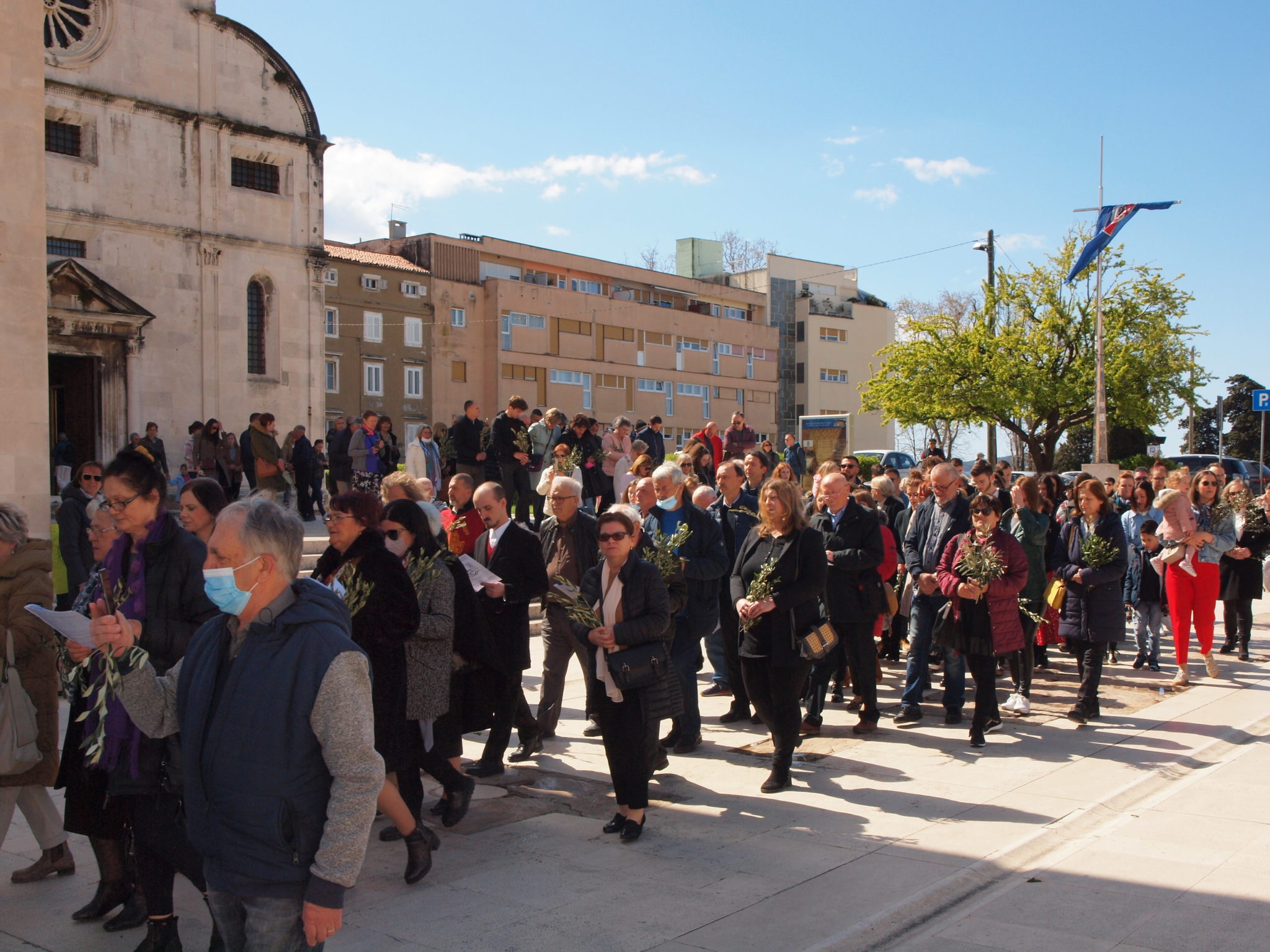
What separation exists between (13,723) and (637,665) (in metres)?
3.03

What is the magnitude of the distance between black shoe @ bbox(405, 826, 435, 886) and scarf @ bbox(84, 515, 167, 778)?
1522mm

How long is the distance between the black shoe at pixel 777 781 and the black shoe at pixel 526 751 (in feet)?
5.79

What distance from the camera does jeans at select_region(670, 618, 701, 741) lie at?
7.59 meters

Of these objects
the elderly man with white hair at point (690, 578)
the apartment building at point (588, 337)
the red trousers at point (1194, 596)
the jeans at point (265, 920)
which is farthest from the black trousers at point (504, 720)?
the apartment building at point (588, 337)

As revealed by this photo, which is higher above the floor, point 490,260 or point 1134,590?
point 490,260

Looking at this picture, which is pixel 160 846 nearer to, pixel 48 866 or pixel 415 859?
pixel 415 859

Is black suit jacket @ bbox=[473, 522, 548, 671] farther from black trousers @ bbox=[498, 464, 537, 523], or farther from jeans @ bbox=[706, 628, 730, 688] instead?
black trousers @ bbox=[498, 464, 537, 523]

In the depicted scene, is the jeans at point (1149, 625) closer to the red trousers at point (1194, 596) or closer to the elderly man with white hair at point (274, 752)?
the red trousers at point (1194, 596)

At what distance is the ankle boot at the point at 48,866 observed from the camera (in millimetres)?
5359

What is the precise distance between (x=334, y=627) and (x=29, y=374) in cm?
963

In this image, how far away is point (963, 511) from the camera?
8648 mm

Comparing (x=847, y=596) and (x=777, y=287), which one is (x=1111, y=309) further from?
(x=777, y=287)

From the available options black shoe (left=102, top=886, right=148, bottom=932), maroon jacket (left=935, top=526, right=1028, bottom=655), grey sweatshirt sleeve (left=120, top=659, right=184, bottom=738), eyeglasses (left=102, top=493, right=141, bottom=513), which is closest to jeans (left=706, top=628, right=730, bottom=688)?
maroon jacket (left=935, top=526, right=1028, bottom=655)

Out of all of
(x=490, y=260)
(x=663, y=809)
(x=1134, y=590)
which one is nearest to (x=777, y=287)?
(x=490, y=260)
